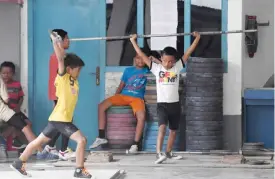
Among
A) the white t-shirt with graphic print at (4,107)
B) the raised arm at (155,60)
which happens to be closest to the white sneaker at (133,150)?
the raised arm at (155,60)

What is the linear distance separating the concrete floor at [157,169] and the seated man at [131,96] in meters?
0.62

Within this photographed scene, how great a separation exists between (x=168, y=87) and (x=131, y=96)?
106 centimetres

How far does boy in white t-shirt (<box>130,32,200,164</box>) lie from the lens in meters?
10.2

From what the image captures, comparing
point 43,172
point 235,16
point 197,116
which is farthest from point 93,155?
point 235,16

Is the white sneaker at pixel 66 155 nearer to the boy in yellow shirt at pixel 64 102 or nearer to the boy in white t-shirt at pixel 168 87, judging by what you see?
the boy in white t-shirt at pixel 168 87

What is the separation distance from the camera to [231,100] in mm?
11016

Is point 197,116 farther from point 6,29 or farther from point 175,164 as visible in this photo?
point 6,29

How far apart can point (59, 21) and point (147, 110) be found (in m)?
2.15

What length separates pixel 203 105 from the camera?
10656 millimetres

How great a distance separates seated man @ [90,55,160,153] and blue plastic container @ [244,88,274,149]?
1.70 meters

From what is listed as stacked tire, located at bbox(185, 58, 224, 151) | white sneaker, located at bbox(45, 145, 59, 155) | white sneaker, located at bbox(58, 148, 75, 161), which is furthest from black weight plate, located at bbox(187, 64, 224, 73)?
white sneaker, located at bbox(45, 145, 59, 155)

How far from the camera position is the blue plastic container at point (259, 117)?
10906mm

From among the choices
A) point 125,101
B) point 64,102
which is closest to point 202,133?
Answer: point 125,101

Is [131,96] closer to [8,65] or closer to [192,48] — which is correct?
[192,48]
